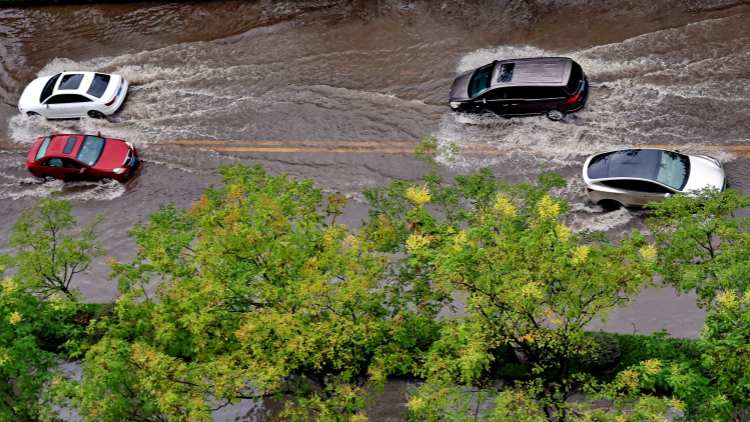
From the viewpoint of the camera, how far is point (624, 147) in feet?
76.3

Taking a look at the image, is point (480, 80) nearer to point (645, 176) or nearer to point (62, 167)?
point (645, 176)

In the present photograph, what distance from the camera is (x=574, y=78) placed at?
2348cm

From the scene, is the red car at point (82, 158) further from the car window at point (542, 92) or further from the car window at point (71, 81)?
the car window at point (542, 92)

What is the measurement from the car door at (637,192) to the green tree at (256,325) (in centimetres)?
823

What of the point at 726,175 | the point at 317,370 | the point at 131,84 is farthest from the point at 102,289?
the point at 726,175

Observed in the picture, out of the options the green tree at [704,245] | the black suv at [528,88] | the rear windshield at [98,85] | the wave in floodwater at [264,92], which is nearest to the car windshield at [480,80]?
the black suv at [528,88]

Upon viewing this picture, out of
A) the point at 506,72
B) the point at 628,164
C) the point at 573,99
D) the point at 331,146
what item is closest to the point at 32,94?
the point at 331,146

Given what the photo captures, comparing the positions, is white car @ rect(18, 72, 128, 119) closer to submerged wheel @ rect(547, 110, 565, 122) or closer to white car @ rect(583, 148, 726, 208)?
submerged wheel @ rect(547, 110, 565, 122)

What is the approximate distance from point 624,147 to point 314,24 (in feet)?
39.8

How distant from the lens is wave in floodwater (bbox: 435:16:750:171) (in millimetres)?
23391

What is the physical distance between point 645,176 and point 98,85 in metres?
17.7

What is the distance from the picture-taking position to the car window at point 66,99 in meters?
26.2

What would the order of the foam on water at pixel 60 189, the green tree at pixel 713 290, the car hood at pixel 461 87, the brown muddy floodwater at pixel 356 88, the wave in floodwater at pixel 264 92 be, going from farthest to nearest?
the wave in floodwater at pixel 264 92 → the foam on water at pixel 60 189 → the car hood at pixel 461 87 → the brown muddy floodwater at pixel 356 88 → the green tree at pixel 713 290

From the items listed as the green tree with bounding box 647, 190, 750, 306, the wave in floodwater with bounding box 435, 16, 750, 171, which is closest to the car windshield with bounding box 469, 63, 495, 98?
the wave in floodwater with bounding box 435, 16, 750, 171
